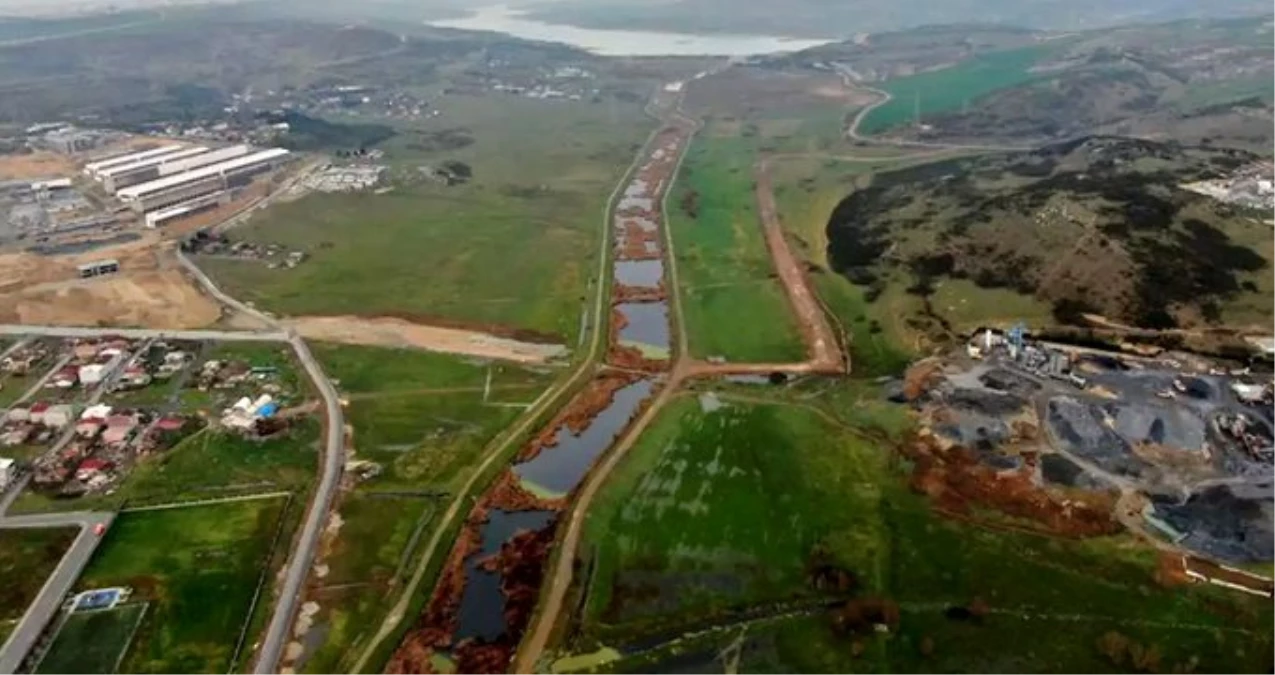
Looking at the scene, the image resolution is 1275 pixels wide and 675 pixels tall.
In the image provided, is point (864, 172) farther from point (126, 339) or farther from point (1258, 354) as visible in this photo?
point (126, 339)

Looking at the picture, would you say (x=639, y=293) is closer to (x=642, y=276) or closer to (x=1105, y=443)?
(x=642, y=276)

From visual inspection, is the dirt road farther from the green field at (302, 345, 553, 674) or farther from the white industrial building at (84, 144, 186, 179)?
the white industrial building at (84, 144, 186, 179)

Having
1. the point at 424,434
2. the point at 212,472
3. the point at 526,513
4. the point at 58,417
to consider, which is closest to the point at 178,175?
the point at 58,417

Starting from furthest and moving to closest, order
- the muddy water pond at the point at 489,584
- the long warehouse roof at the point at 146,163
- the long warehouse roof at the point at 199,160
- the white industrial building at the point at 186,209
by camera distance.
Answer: the long warehouse roof at the point at 199,160 < the long warehouse roof at the point at 146,163 < the white industrial building at the point at 186,209 < the muddy water pond at the point at 489,584

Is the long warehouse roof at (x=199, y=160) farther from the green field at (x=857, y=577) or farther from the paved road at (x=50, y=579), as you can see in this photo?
the green field at (x=857, y=577)

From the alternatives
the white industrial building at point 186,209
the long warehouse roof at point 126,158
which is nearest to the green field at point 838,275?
the white industrial building at point 186,209

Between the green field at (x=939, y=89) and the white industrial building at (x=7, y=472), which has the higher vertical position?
the green field at (x=939, y=89)
